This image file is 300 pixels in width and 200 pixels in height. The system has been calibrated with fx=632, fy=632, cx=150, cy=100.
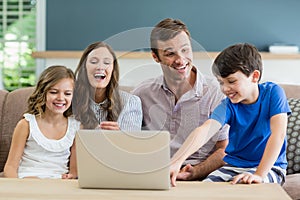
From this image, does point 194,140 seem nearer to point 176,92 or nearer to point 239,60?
point 176,92

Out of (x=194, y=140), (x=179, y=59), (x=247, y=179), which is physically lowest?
(x=247, y=179)

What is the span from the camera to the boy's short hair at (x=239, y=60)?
2193 mm

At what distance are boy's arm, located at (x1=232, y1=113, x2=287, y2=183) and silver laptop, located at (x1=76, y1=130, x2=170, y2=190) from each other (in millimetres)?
314

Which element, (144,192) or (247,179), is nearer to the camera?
(144,192)

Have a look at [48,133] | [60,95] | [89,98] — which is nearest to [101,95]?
[89,98]

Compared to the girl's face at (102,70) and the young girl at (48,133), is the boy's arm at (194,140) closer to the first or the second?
the girl's face at (102,70)

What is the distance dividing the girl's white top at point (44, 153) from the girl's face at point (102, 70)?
36.9 inches

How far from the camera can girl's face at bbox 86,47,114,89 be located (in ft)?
5.61

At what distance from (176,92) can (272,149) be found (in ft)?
1.62

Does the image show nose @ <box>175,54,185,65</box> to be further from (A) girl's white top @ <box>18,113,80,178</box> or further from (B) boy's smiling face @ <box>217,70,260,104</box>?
(A) girl's white top @ <box>18,113,80,178</box>

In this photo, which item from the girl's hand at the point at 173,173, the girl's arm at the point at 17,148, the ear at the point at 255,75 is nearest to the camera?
the girl's hand at the point at 173,173

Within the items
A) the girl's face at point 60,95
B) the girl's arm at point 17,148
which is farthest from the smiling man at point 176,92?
the girl's arm at point 17,148

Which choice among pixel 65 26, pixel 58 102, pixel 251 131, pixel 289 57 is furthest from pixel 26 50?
pixel 251 131

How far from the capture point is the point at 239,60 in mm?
2225
